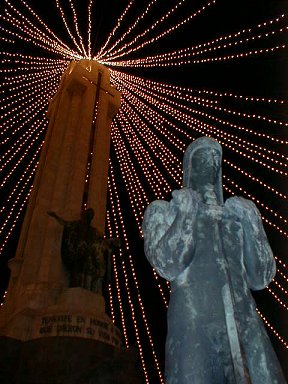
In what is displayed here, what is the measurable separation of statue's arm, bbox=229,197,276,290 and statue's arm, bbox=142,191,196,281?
15.9 inches

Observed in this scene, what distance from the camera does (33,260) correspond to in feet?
37.6

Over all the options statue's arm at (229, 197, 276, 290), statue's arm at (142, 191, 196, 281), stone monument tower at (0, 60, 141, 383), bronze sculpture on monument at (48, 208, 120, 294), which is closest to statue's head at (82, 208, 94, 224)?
bronze sculpture on monument at (48, 208, 120, 294)

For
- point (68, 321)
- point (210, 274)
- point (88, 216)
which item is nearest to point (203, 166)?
point (210, 274)

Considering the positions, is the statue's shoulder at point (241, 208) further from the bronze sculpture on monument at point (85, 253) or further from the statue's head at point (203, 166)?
the bronze sculpture on monument at point (85, 253)

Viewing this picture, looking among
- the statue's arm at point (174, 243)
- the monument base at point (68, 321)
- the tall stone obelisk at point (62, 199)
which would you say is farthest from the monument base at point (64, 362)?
the statue's arm at point (174, 243)

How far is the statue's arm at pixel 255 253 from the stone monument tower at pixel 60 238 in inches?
243

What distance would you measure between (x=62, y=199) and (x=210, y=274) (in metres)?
10.3

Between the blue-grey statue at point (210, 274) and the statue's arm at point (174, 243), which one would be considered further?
the statue's arm at point (174, 243)

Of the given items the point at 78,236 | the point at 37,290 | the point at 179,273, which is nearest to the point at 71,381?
the point at 37,290

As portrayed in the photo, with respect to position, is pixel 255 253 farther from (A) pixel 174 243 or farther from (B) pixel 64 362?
(B) pixel 64 362

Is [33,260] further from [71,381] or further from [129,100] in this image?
[129,100]

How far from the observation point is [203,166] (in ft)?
11.1

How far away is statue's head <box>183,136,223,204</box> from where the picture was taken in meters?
3.36

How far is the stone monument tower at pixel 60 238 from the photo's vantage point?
866cm
